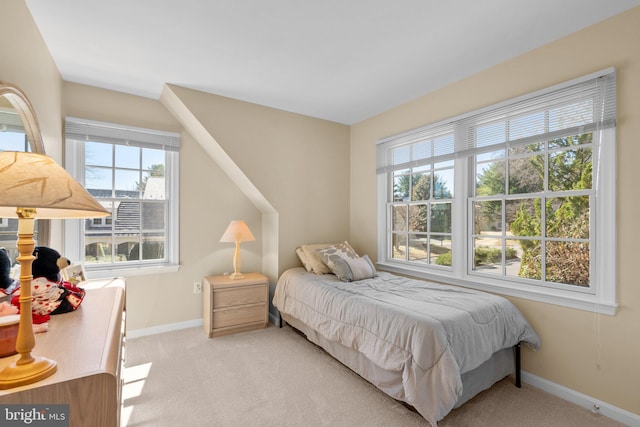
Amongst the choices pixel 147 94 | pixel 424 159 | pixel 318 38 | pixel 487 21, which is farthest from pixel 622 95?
pixel 147 94

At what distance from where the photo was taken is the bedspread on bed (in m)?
1.69

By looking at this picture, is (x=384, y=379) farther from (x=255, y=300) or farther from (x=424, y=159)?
(x=424, y=159)

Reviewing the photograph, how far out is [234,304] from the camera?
3.11 meters

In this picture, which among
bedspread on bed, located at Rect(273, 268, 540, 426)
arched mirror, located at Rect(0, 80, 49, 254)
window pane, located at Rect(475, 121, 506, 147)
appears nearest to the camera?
arched mirror, located at Rect(0, 80, 49, 254)

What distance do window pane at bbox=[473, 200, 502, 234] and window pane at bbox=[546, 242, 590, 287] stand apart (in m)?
0.41

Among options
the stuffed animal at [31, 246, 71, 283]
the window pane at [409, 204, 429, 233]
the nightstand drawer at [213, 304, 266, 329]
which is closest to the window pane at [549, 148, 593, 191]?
the window pane at [409, 204, 429, 233]

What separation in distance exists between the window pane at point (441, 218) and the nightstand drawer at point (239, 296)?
1.96m

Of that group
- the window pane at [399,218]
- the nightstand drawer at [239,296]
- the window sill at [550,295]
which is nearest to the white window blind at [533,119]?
the window pane at [399,218]

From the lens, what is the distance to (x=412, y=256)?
3326 mm

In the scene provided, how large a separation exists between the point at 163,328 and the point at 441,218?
10.3ft

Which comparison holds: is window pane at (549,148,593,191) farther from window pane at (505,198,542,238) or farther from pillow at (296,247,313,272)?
pillow at (296,247,313,272)

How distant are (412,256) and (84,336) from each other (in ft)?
9.63

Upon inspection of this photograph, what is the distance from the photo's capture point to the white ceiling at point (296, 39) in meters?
1.82

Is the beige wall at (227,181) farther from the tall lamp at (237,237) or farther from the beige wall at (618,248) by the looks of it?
the beige wall at (618,248)
